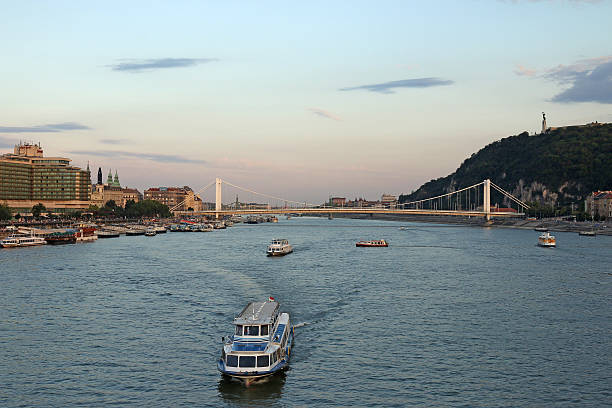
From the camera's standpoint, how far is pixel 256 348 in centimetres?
2509

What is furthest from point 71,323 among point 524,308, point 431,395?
point 524,308

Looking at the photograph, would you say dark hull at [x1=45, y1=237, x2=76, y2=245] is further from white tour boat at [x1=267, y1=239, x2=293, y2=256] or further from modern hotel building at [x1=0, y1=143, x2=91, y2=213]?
modern hotel building at [x1=0, y1=143, x2=91, y2=213]

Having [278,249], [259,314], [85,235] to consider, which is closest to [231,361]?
[259,314]

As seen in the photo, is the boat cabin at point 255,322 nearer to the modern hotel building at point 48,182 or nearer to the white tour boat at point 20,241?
the white tour boat at point 20,241

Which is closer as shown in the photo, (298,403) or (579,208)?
(298,403)

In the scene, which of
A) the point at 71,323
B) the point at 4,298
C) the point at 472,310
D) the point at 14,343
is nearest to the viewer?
the point at 14,343

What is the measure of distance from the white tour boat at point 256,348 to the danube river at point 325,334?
2.14ft

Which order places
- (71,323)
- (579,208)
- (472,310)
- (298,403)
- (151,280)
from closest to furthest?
1. (298,403)
2. (71,323)
3. (472,310)
4. (151,280)
5. (579,208)

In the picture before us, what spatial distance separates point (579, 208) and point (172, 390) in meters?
187

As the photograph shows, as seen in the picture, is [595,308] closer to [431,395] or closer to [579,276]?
[579,276]

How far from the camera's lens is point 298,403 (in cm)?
2269

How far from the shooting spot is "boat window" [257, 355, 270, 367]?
2440cm

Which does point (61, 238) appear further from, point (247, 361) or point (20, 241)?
point (247, 361)

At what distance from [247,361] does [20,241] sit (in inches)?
2946
